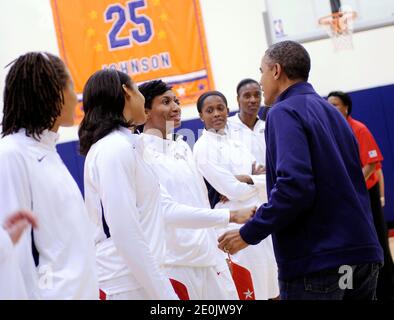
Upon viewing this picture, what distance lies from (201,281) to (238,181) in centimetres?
154

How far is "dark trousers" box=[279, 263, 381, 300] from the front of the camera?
102 inches

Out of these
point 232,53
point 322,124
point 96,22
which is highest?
point 96,22

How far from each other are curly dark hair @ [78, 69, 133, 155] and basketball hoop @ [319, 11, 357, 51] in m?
6.82

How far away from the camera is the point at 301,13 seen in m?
9.16

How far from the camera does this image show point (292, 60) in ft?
9.54

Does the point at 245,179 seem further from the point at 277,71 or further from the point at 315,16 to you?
the point at 315,16

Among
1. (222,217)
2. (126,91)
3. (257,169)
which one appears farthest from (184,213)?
(257,169)

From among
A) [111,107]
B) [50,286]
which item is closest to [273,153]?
[111,107]

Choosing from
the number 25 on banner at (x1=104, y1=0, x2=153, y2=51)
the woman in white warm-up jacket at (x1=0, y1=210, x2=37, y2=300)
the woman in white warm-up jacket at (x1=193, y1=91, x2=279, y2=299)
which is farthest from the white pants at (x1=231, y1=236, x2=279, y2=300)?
the number 25 on banner at (x1=104, y1=0, x2=153, y2=51)

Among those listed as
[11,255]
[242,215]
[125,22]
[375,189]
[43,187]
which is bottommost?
[375,189]

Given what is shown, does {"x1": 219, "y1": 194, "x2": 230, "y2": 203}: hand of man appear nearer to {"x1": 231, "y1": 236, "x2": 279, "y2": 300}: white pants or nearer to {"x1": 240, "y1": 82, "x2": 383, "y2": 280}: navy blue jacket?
{"x1": 231, "y1": 236, "x2": 279, "y2": 300}: white pants

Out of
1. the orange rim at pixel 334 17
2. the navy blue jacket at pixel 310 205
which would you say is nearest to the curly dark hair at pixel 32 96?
the navy blue jacket at pixel 310 205
